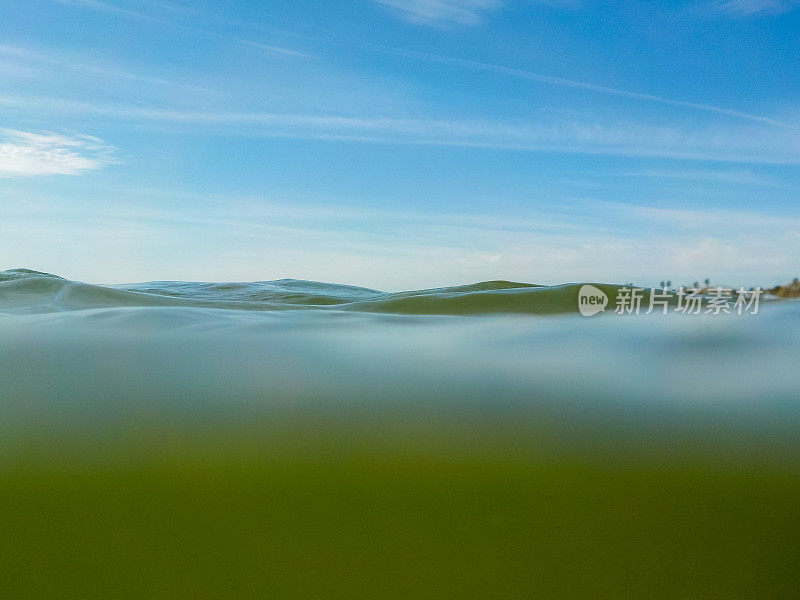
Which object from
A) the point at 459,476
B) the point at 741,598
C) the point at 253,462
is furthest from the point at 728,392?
the point at 253,462

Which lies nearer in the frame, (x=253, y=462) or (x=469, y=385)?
(x=253, y=462)

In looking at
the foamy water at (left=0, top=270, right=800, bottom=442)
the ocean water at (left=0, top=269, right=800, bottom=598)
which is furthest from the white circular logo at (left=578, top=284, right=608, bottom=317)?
the ocean water at (left=0, top=269, right=800, bottom=598)

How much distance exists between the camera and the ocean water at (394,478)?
84 cm

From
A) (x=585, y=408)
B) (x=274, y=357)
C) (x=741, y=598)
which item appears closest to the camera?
(x=741, y=598)

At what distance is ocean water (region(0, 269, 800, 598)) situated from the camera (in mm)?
841

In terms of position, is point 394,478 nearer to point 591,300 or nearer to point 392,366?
point 392,366

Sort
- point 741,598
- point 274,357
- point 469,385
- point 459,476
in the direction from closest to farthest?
point 741,598 → point 459,476 → point 469,385 → point 274,357

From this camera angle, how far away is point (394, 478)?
3.05 feet

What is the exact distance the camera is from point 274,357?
4.48ft

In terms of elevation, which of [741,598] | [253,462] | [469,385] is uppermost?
[469,385]

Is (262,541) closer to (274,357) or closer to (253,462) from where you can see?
(253,462)

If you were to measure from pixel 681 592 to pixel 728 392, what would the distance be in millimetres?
Result: 470

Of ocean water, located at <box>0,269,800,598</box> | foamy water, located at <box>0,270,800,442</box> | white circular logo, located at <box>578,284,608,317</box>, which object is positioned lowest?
ocean water, located at <box>0,269,800,598</box>

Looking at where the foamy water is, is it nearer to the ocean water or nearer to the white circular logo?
the ocean water
